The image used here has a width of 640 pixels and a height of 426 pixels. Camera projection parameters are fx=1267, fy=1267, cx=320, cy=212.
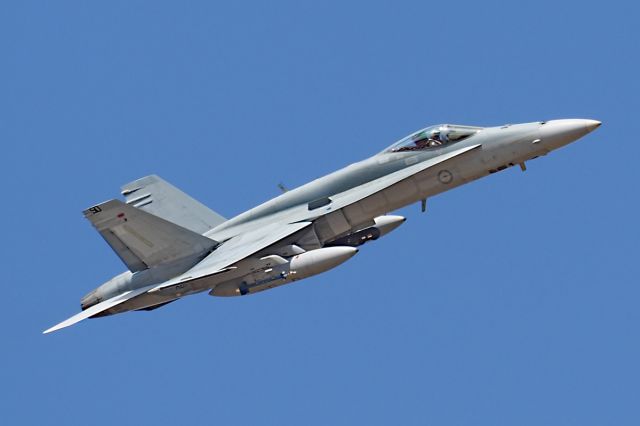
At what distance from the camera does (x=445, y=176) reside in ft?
78.8

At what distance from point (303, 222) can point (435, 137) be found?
3001 millimetres

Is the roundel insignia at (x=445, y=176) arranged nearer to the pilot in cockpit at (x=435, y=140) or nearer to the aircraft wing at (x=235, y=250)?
the pilot in cockpit at (x=435, y=140)

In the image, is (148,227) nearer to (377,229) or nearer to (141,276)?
(141,276)

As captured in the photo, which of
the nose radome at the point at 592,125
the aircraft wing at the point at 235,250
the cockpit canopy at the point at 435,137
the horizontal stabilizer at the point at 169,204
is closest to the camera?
the nose radome at the point at 592,125

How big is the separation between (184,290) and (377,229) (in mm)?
4060

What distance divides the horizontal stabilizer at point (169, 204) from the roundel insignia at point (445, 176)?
5.55 m

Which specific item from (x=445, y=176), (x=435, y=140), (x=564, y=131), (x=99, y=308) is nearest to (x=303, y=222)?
(x=445, y=176)

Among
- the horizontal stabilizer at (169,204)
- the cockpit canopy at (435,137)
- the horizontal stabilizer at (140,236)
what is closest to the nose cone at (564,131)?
the cockpit canopy at (435,137)

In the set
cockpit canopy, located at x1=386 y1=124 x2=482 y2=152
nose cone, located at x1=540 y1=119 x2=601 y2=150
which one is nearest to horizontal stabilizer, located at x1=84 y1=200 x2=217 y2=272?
cockpit canopy, located at x1=386 y1=124 x2=482 y2=152

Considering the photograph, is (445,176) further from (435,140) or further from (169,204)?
(169,204)

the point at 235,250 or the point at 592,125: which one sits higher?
the point at 592,125

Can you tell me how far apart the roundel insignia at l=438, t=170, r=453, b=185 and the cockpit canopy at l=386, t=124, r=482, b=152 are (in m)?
A: 0.55

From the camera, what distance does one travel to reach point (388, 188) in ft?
79.1

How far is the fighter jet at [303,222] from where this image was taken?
23.5m
